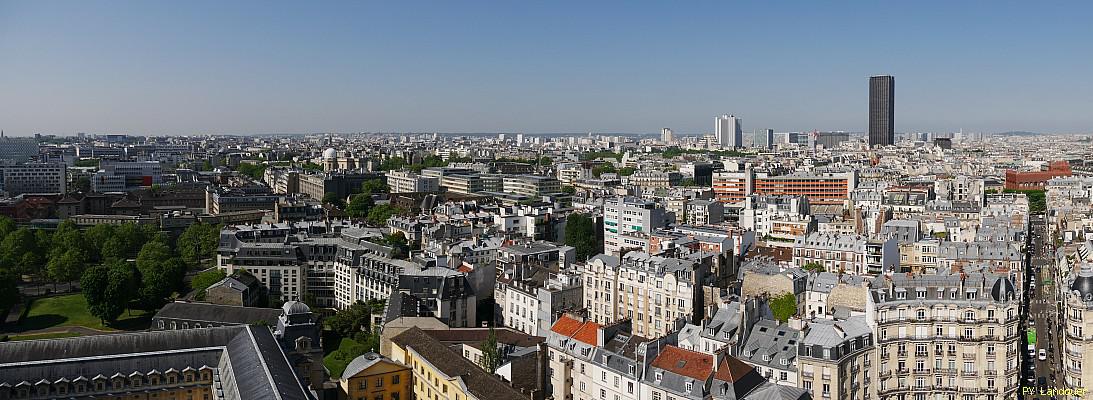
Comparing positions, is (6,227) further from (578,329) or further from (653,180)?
(653,180)

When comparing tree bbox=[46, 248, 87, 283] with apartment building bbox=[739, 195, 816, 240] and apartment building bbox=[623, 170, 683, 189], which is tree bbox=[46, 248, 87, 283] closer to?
apartment building bbox=[739, 195, 816, 240]

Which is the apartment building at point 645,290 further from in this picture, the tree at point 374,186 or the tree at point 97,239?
the tree at point 374,186

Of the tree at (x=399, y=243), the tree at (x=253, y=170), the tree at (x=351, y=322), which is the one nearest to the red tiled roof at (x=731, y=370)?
the tree at (x=351, y=322)

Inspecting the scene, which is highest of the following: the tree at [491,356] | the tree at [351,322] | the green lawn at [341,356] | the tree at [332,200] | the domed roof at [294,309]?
the tree at [332,200]

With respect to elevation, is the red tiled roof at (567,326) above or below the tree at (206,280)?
above

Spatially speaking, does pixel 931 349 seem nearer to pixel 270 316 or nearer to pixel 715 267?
A: pixel 715 267

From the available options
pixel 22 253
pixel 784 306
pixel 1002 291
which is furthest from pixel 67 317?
pixel 1002 291
